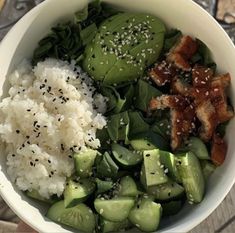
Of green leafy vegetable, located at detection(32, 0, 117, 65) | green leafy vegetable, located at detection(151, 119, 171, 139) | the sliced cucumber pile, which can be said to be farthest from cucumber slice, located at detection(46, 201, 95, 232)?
green leafy vegetable, located at detection(32, 0, 117, 65)

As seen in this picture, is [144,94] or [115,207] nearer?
[115,207]

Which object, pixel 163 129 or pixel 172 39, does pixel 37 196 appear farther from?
pixel 172 39

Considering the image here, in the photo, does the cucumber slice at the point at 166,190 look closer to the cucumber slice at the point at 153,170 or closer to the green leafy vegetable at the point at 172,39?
the cucumber slice at the point at 153,170

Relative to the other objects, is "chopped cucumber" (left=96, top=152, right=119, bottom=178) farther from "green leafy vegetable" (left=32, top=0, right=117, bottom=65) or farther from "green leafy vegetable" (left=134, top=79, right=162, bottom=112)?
"green leafy vegetable" (left=32, top=0, right=117, bottom=65)

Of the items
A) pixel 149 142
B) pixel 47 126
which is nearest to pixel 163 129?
pixel 149 142

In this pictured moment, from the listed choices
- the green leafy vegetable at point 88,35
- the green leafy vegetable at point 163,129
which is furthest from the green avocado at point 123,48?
the green leafy vegetable at point 163,129

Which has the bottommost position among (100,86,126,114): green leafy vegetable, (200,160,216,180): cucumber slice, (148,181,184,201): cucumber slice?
(148,181,184,201): cucumber slice

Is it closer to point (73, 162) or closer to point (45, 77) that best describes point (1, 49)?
point (45, 77)
